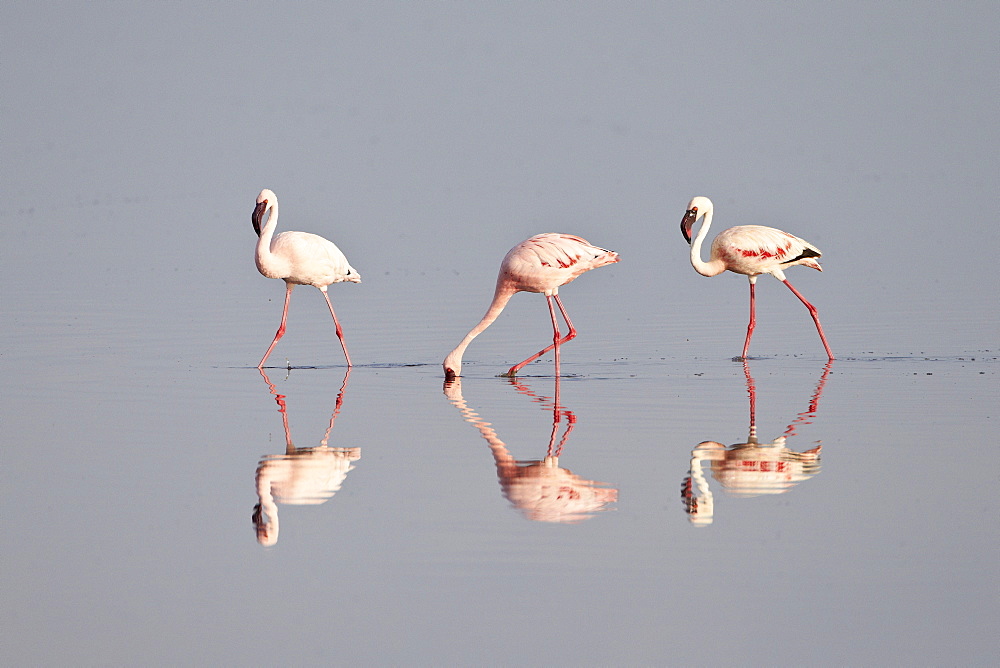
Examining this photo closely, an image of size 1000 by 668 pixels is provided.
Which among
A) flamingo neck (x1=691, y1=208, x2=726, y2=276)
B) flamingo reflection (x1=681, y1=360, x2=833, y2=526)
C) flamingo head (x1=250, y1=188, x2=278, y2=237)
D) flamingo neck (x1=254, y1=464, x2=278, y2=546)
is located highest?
flamingo head (x1=250, y1=188, x2=278, y2=237)

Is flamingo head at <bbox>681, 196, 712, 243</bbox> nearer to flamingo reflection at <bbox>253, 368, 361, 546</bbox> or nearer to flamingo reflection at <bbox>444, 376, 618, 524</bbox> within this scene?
flamingo reflection at <bbox>444, 376, 618, 524</bbox>

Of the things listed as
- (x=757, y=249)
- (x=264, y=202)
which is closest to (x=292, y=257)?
(x=264, y=202)

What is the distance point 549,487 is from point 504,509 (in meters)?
0.43

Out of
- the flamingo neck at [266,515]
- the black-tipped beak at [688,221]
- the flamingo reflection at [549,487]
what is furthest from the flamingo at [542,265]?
the flamingo neck at [266,515]

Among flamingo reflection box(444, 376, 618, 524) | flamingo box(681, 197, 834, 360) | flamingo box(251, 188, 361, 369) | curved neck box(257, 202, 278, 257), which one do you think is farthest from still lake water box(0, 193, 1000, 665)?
flamingo box(681, 197, 834, 360)

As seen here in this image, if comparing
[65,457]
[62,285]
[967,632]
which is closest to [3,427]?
[65,457]

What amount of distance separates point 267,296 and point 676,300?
4777mm

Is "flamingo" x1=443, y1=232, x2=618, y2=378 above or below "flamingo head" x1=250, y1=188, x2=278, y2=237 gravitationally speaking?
below

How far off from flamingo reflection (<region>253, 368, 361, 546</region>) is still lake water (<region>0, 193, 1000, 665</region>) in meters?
0.02

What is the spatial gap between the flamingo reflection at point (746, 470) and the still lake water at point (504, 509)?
0.02 m

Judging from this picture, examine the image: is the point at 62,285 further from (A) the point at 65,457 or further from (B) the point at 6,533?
(B) the point at 6,533

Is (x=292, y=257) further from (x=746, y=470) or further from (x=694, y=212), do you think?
(x=746, y=470)

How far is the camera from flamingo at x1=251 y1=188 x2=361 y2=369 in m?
12.6

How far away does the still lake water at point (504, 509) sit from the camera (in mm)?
5348
